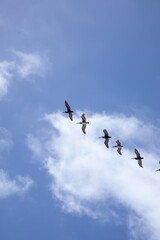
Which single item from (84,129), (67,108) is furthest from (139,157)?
(67,108)

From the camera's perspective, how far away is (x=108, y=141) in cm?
10438

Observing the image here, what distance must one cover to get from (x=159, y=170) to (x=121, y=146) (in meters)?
11.2

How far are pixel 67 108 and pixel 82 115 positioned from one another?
443 centimetres

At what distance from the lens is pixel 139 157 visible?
102688mm

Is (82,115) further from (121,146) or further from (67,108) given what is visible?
(121,146)

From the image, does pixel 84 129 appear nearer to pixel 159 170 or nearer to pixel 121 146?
pixel 121 146

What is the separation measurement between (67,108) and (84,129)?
6.90m

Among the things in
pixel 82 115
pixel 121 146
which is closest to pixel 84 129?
pixel 82 115

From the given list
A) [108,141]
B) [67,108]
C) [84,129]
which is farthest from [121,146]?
[67,108]

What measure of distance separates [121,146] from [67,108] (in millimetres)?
17463

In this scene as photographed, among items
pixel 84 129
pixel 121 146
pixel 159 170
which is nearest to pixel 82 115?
pixel 84 129

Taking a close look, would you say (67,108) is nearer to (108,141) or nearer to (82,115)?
(82,115)

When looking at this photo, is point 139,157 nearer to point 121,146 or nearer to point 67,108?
point 121,146

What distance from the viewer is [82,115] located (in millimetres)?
102188
